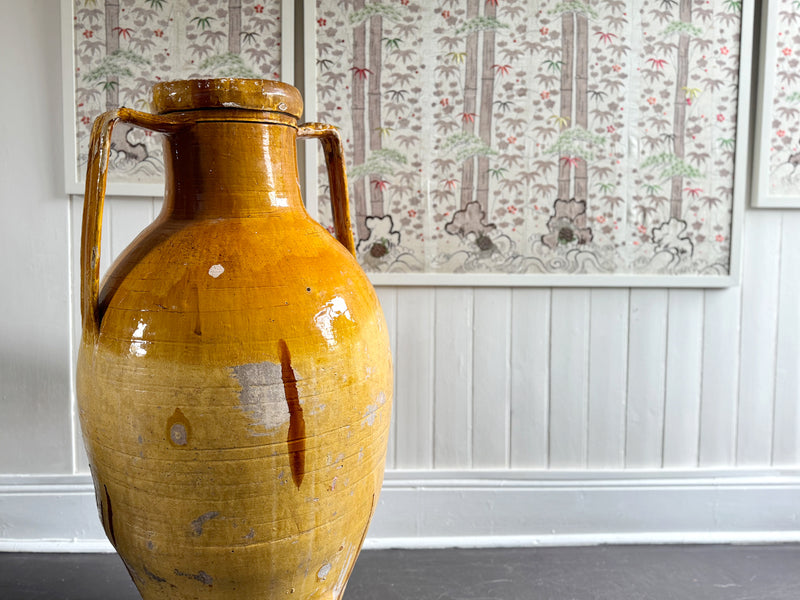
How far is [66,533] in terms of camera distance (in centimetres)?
148

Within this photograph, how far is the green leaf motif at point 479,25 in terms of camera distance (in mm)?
1408

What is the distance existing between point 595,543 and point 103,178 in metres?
1.34

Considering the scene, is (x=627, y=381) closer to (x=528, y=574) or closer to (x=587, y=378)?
(x=587, y=378)

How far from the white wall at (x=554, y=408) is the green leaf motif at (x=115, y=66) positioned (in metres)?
0.37

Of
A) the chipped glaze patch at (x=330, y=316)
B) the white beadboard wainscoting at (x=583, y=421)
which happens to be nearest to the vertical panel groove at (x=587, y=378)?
the white beadboard wainscoting at (x=583, y=421)

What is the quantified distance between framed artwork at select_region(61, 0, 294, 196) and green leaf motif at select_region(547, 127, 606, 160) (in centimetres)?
62

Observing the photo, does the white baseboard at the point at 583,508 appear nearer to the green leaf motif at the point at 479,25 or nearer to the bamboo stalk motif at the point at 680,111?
the bamboo stalk motif at the point at 680,111

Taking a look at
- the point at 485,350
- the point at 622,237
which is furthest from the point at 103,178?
the point at 622,237

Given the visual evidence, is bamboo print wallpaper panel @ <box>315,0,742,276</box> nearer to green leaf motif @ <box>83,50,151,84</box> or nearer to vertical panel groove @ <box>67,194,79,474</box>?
green leaf motif @ <box>83,50,151,84</box>

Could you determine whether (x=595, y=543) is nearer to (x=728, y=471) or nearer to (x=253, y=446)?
(x=728, y=471)

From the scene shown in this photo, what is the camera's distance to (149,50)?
137cm

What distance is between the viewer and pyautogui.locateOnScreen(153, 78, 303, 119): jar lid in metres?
0.80

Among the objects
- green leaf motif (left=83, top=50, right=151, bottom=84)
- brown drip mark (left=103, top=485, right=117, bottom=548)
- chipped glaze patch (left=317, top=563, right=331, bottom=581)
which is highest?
green leaf motif (left=83, top=50, right=151, bottom=84)

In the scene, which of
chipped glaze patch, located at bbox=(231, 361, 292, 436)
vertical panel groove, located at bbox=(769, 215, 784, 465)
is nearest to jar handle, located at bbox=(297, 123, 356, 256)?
chipped glaze patch, located at bbox=(231, 361, 292, 436)
